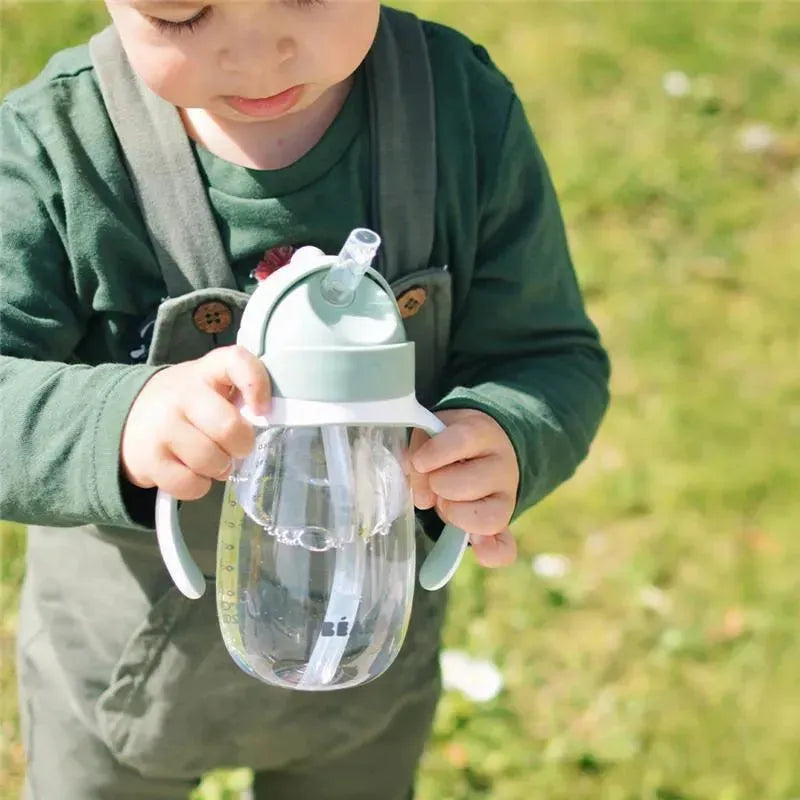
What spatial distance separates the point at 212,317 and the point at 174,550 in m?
0.26

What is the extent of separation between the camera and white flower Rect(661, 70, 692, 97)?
3.39 m

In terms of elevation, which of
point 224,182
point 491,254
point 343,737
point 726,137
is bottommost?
point 726,137

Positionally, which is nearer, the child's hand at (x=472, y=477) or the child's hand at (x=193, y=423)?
the child's hand at (x=193, y=423)

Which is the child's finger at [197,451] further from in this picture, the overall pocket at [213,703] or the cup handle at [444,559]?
the overall pocket at [213,703]

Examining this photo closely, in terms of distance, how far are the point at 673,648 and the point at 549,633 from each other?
0.20 metres

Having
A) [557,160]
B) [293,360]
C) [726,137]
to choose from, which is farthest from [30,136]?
[726,137]

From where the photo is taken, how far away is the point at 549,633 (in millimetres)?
2137

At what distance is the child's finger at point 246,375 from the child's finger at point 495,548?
11.1 inches

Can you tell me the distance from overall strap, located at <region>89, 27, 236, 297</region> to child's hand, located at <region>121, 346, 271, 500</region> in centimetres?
15

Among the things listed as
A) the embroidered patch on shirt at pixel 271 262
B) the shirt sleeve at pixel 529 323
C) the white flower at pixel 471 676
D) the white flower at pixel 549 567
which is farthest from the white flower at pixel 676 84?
the embroidered patch on shirt at pixel 271 262

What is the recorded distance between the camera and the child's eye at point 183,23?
988 mm

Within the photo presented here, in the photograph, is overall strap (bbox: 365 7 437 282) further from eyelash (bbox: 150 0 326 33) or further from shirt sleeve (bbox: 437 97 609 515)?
eyelash (bbox: 150 0 326 33)

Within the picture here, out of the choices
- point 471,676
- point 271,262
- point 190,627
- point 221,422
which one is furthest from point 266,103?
point 471,676

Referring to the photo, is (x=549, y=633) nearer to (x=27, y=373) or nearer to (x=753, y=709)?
(x=753, y=709)
